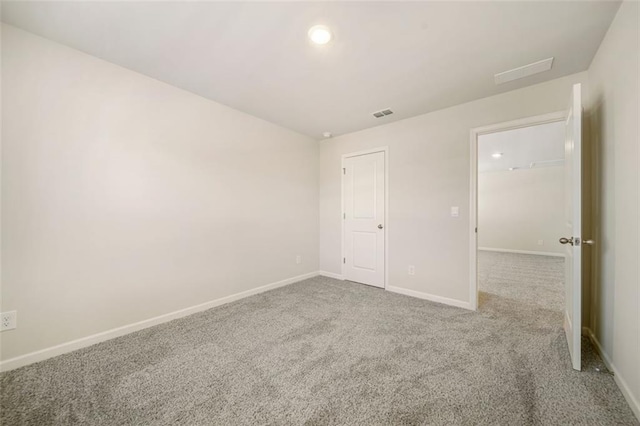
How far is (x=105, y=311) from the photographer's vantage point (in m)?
2.13

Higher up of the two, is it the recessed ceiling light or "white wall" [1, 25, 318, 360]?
the recessed ceiling light

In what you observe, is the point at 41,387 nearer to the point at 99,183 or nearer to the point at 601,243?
the point at 99,183

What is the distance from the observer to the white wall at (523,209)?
20.4 ft

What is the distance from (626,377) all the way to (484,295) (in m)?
1.88

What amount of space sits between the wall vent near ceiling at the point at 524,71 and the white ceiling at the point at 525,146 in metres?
1.38

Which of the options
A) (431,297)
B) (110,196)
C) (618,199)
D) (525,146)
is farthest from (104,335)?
(525,146)

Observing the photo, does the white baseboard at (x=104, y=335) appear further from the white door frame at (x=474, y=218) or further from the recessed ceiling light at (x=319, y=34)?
the recessed ceiling light at (x=319, y=34)

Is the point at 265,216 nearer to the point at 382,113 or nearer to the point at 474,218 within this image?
the point at 382,113

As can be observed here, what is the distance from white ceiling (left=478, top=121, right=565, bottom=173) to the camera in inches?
159

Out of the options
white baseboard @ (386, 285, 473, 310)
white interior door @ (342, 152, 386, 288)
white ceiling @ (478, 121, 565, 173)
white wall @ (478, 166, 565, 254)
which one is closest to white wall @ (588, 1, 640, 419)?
white baseboard @ (386, 285, 473, 310)

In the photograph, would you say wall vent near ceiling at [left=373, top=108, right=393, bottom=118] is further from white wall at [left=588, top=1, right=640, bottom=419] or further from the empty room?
white wall at [left=588, top=1, right=640, bottom=419]

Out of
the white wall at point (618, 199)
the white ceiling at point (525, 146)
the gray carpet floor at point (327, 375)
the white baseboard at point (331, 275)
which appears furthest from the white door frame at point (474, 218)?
the white baseboard at point (331, 275)

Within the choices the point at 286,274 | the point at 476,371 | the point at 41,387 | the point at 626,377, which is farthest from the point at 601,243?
the point at 41,387

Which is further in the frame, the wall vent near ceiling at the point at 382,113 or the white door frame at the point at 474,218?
the wall vent near ceiling at the point at 382,113
